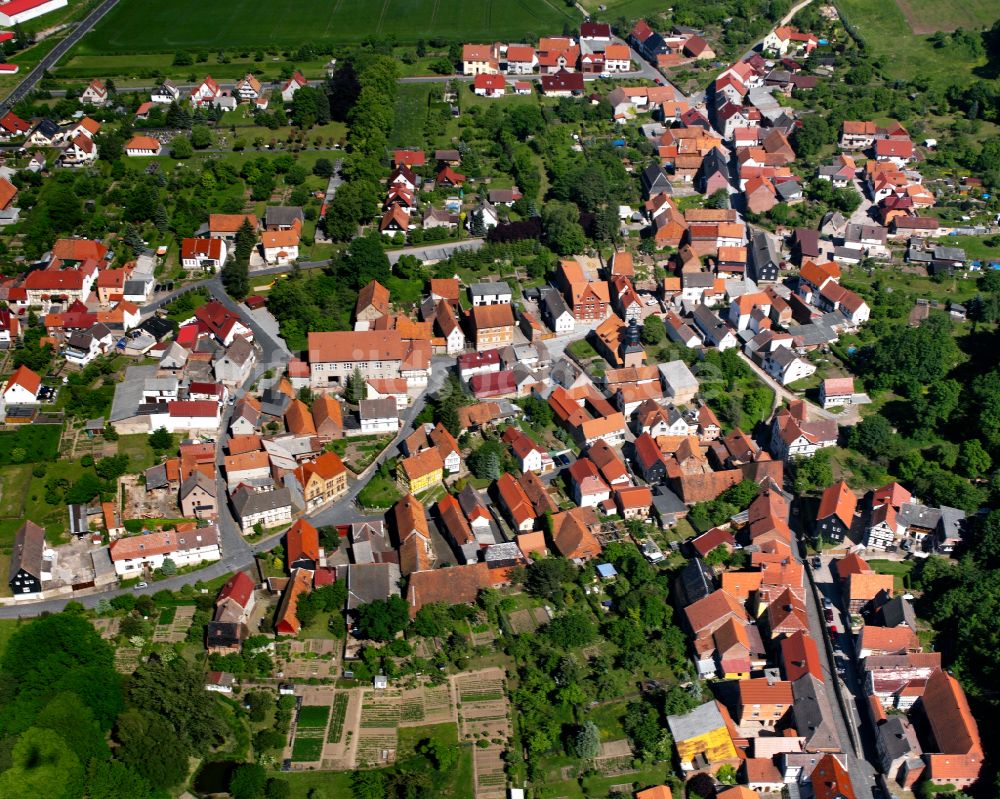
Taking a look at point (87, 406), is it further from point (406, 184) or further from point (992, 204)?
point (992, 204)

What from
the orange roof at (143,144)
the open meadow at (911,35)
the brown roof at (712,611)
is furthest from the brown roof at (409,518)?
the open meadow at (911,35)

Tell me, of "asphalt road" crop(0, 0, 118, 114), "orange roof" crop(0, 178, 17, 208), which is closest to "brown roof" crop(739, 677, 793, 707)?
"orange roof" crop(0, 178, 17, 208)

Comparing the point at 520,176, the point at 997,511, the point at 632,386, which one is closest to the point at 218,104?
the point at 520,176

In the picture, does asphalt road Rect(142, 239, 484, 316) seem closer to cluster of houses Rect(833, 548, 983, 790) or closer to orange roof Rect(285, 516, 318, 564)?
orange roof Rect(285, 516, 318, 564)

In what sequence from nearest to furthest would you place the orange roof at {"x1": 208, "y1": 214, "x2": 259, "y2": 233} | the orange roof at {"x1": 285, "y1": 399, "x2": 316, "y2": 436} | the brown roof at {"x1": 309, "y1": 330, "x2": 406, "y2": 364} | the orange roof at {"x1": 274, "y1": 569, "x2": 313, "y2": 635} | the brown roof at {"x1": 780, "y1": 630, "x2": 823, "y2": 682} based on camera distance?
the brown roof at {"x1": 780, "y1": 630, "x2": 823, "y2": 682}, the orange roof at {"x1": 274, "y1": 569, "x2": 313, "y2": 635}, the orange roof at {"x1": 285, "y1": 399, "x2": 316, "y2": 436}, the brown roof at {"x1": 309, "y1": 330, "x2": 406, "y2": 364}, the orange roof at {"x1": 208, "y1": 214, "x2": 259, "y2": 233}

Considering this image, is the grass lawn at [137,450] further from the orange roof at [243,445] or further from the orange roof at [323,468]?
the orange roof at [323,468]

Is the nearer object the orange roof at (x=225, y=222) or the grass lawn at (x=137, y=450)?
the grass lawn at (x=137, y=450)
